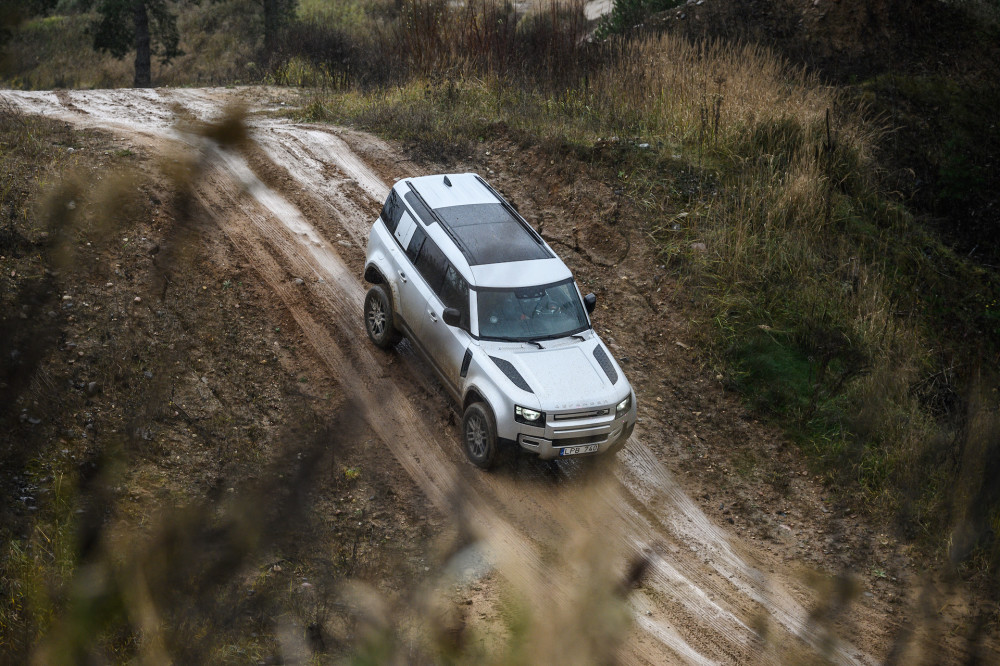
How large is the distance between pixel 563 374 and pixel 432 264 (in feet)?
6.97

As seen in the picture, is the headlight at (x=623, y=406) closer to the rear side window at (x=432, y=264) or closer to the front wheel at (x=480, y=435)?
the front wheel at (x=480, y=435)

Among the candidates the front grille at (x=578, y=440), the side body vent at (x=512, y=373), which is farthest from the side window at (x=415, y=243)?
the front grille at (x=578, y=440)

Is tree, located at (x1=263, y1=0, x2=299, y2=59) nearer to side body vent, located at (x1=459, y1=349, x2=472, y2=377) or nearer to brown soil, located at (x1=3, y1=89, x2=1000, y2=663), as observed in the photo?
brown soil, located at (x1=3, y1=89, x2=1000, y2=663)

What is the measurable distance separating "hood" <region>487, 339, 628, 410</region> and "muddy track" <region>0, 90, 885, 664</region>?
1067 mm

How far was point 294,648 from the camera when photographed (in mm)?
4492

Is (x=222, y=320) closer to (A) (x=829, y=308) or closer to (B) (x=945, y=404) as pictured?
(A) (x=829, y=308)

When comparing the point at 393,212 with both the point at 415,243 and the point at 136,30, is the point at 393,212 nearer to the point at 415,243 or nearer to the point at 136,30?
the point at 415,243

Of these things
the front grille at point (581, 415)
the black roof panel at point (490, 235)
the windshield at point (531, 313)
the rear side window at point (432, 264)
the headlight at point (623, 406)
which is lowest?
the headlight at point (623, 406)

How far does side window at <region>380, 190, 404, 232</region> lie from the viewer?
401 inches

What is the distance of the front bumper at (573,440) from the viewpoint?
827 cm

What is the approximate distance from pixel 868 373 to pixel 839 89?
7.11m

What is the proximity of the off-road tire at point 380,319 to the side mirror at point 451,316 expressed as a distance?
51.7 inches

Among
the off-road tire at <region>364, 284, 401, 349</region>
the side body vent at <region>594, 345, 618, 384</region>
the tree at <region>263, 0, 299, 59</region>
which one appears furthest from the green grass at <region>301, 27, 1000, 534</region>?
the tree at <region>263, 0, 299, 59</region>

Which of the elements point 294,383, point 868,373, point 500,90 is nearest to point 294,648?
point 294,383
